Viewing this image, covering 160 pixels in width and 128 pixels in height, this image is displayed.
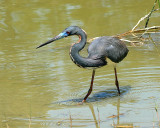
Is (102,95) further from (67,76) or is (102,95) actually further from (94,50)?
(67,76)

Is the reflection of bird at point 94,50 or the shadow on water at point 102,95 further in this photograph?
the shadow on water at point 102,95

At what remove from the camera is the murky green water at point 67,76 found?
5.86m

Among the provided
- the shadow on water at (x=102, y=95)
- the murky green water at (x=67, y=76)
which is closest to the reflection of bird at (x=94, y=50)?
the shadow on water at (x=102, y=95)

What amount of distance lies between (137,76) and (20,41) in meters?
3.97

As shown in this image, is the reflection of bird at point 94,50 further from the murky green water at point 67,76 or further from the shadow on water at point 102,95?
the murky green water at point 67,76

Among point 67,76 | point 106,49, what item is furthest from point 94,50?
point 67,76

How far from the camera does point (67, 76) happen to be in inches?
313

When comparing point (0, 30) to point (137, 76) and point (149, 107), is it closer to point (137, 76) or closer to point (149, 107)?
point (137, 76)

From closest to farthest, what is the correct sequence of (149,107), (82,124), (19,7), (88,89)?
(82,124) → (149,107) → (88,89) → (19,7)

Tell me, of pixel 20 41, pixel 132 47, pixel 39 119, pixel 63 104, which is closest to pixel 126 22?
pixel 132 47

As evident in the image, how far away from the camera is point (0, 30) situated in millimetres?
11727

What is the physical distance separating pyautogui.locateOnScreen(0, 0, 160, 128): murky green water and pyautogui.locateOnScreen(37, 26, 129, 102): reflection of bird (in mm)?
283

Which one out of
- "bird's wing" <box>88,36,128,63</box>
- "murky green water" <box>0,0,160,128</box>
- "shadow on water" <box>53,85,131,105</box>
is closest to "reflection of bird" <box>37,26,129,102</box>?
"bird's wing" <box>88,36,128,63</box>

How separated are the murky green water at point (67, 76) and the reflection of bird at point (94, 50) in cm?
28
